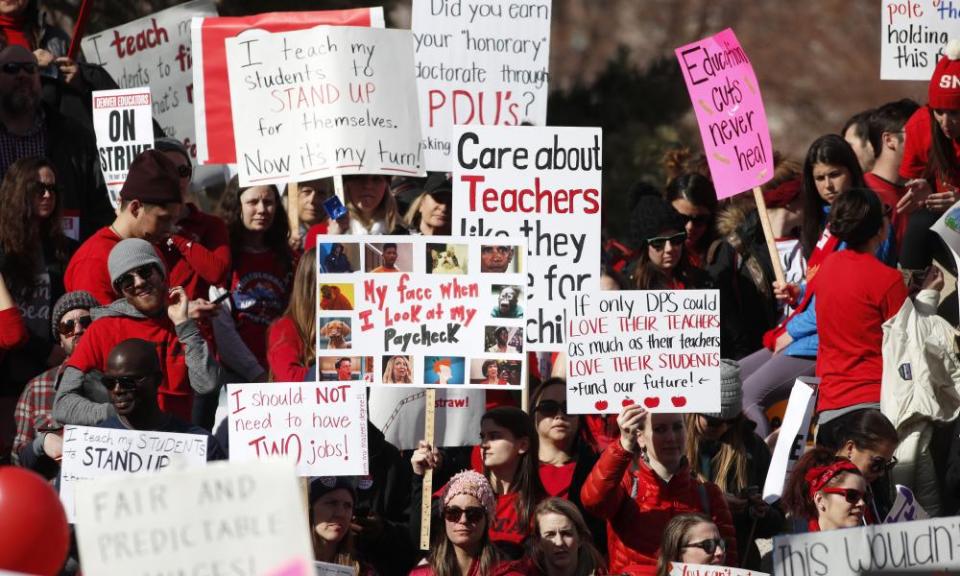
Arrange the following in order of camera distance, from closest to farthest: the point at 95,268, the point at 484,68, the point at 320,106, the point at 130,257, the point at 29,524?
1. the point at 29,524
2. the point at 130,257
3. the point at 95,268
4. the point at 320,106
5. the point at 484,68

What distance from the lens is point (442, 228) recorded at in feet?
31.8

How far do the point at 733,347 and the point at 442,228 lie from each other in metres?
1.77

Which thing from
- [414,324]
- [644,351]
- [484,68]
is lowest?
[644,351]

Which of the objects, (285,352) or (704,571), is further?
(285,352)

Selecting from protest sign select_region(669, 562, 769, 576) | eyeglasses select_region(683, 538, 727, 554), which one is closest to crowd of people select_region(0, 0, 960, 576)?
eyeglasses select_region(683, 538, 727, 554)

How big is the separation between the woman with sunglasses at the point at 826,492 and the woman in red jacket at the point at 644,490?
0.32m

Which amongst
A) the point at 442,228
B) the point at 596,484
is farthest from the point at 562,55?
the point at 596,484

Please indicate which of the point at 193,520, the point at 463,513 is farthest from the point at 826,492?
the point at 193,520

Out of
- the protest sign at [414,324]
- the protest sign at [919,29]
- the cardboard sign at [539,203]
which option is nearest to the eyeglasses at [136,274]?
the protest sign at [414,324]

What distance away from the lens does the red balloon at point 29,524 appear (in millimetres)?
4301

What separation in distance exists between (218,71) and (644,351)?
405 centimetres

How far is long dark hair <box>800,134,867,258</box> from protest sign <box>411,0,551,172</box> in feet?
5.20

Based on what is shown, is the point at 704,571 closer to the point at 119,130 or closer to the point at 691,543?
the point at 691,543

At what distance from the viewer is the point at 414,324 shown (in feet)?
26.7
